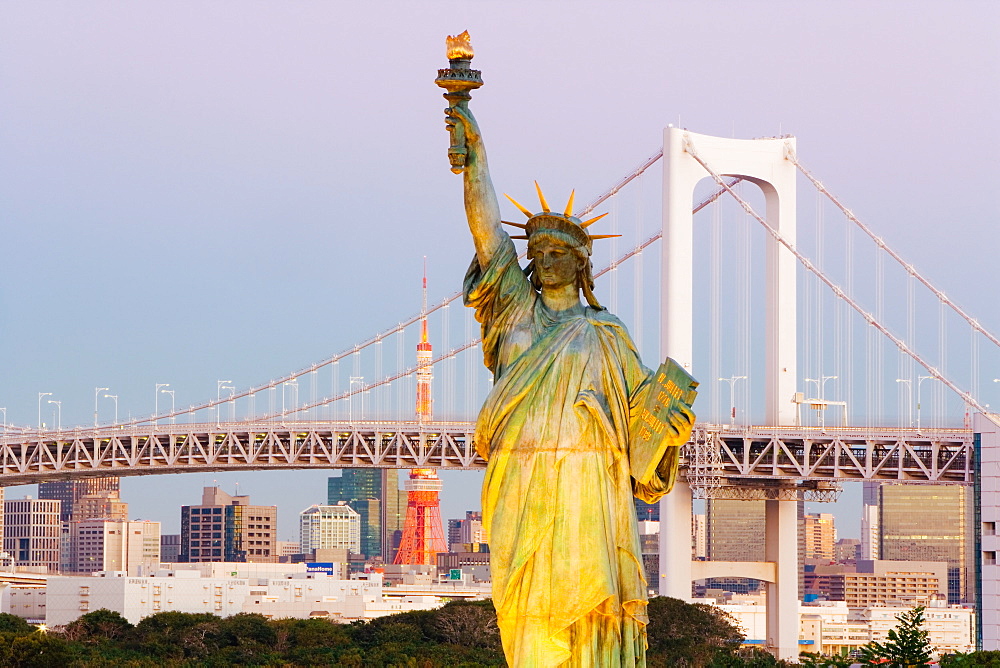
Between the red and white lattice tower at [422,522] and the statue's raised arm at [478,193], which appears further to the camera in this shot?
the red and white lattice tower at [422,522]

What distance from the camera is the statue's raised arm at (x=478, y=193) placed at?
9977 millimetres

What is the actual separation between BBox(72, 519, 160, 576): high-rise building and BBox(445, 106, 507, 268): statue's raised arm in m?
180

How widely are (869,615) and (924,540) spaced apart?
242ft

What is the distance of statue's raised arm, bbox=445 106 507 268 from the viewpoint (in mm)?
9977

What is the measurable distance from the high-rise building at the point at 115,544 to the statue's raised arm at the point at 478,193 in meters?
180

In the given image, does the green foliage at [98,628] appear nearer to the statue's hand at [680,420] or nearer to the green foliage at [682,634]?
the green foliage at [682,634]

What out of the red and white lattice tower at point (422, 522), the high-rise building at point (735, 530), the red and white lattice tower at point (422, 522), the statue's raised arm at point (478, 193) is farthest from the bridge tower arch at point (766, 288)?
the high-rise building at point (735, 530)

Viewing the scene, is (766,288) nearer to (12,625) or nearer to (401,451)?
(401,451)

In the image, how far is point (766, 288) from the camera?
173 ft

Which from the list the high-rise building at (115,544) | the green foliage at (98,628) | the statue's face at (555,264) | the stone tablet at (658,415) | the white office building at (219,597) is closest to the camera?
the stone tablet at (658,415)

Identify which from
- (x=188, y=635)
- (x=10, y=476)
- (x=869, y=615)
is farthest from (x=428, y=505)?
(x=188, y=635)

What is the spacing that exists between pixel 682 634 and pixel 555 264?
4328cm

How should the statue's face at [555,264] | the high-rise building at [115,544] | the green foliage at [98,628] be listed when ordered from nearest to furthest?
the statue's face at [555,264], the green foliage at [98,628], the high-rise building at [115,544]

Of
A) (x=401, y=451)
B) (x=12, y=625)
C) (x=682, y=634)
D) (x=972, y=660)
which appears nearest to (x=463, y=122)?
(x=972, y=660)
